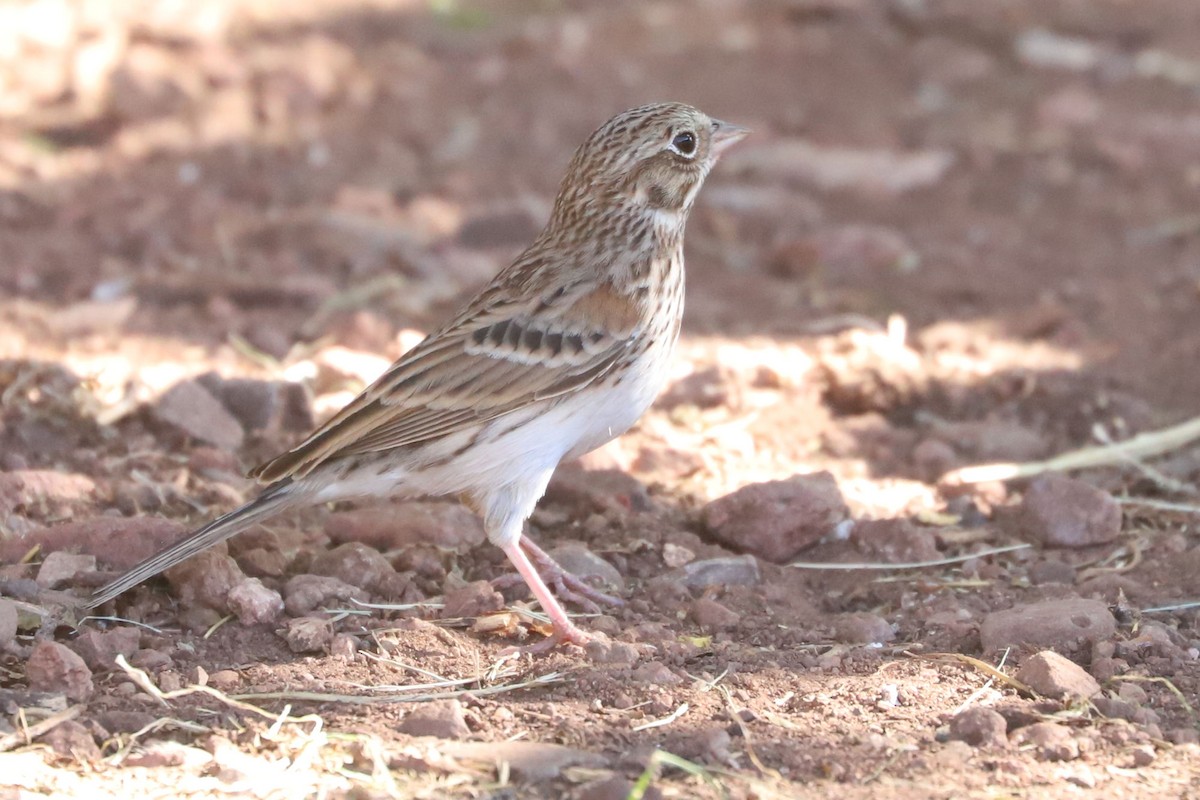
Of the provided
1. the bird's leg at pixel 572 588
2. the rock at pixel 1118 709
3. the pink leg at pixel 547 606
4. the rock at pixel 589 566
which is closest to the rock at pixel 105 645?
the pink leg at pixel 547 606

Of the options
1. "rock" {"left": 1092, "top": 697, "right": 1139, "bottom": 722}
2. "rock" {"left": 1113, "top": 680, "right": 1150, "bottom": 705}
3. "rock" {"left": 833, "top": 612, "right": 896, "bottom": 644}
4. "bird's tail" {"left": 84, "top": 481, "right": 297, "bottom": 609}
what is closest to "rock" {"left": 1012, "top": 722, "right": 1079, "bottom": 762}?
"rock" {"left": 1092, "top": 697, "right": 1139, "bottom": 722}

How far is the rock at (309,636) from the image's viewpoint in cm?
454

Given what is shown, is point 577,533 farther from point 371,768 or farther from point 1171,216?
point 1171,216

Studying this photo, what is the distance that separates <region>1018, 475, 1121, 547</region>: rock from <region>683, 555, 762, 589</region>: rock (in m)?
1.02

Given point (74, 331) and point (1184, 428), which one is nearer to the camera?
point (1184, 428)

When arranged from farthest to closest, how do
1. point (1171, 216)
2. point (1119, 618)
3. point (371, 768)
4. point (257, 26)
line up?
point (257, 26) < point (1171, 216) < point (1119, 618) < point (371, 768)

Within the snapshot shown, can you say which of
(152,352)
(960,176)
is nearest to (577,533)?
(152,352)

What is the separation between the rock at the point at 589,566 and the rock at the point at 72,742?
1.73 m

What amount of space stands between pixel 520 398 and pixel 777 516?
977mm

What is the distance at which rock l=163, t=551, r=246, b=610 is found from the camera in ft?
15.4

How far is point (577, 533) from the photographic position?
A: 561 centimetres

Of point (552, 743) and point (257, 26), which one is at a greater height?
point (257, 26)

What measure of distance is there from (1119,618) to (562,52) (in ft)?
23.0

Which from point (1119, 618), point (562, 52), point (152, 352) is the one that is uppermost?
point (562, 52)
